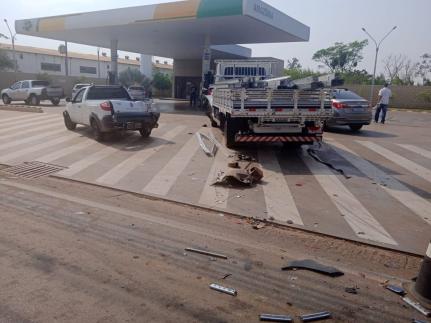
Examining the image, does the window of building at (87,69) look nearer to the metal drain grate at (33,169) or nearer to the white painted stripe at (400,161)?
the metal drain grate at (33,169)

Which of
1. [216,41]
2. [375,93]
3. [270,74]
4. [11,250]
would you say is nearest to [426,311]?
[11,250]

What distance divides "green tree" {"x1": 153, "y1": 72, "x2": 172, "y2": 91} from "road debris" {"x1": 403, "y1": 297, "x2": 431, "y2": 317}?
179ft

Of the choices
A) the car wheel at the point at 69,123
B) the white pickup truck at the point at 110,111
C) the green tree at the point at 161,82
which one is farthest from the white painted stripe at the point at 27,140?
the green tree at the point at 161,82

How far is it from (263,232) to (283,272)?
120 centimetres

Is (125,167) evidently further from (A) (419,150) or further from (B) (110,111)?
(A) (419,150)

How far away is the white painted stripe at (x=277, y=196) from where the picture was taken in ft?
19.4

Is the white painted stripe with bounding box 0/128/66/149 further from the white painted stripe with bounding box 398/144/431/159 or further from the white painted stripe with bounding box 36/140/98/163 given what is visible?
the white painted stripe with bounding box 398/144/431/159

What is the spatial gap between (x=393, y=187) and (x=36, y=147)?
9521 millimetres

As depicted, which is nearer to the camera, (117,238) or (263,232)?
(117,238)

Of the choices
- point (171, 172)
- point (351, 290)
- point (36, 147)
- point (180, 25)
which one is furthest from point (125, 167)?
point (180, 25)

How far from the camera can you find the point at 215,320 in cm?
319

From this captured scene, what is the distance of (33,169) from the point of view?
8648 millimetres

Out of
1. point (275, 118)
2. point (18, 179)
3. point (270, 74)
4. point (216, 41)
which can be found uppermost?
point (216, 41)

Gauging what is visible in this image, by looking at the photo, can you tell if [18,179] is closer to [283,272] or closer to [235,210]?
[235,210]
